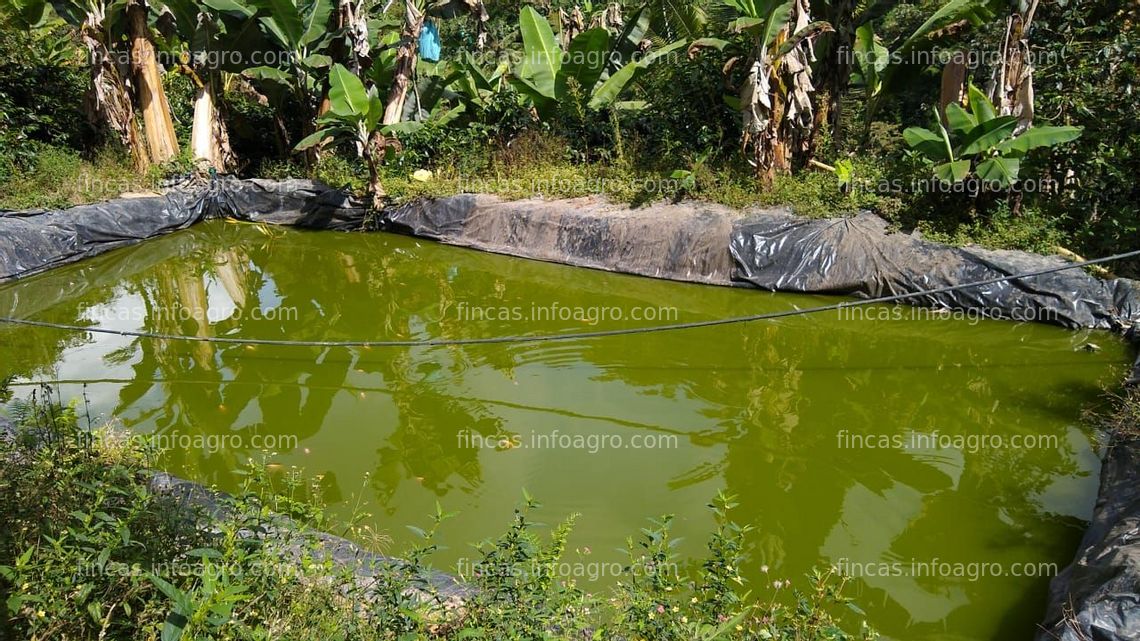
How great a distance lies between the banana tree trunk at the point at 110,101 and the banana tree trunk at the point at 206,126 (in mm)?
779

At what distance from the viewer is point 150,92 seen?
11.8 meters

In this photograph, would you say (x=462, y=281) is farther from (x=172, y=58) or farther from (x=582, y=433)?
(x=172, y=58)

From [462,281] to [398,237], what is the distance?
2.45m

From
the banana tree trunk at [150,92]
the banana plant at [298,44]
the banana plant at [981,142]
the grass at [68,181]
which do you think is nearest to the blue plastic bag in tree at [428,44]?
the banana plant at [298,44]

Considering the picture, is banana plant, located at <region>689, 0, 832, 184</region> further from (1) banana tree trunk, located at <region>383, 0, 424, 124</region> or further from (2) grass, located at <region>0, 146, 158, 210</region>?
(2) grass, located at <region>0, 146, 158, 210</region>

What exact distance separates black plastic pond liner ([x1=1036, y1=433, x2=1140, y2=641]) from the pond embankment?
2cm

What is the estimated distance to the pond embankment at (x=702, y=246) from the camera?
268 inches

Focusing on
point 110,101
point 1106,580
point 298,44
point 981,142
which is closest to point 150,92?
point 110,101

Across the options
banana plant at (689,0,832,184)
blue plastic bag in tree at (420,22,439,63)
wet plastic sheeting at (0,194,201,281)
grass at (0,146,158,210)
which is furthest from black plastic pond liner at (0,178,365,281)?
blue plastic bag in tree at (420,22,439,63)

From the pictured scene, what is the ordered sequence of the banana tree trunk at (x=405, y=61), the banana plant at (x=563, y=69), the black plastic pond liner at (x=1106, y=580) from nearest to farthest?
the black plastic pond liner at (x=1106, y=580) < the banana plant at (x=563, y=69) < the banana tree trunk at (x=405, y=61)

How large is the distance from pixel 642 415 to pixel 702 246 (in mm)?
3464

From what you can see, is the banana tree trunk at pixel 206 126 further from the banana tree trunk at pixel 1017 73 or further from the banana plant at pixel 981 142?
the banana tree trunk at pixel 1017 73

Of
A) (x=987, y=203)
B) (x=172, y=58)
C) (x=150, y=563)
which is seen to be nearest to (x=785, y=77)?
(x=987, y=203)

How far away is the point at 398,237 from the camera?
11.0 m
